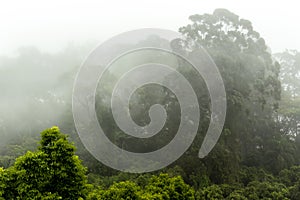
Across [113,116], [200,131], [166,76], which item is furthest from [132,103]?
[200,131]

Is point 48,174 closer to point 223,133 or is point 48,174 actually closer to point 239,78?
point 223,133

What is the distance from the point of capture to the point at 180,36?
70.0ft

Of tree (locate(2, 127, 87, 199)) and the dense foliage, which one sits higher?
the dense foliage

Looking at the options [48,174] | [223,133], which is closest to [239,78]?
[223,133]

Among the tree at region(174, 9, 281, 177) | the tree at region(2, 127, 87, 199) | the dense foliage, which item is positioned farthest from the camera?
the tree at region(174, 9, 281, 177)

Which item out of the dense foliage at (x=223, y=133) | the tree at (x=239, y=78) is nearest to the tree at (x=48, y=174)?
the dense foliage at (x=223, y=133)

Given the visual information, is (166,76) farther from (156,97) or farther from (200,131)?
(200,131)

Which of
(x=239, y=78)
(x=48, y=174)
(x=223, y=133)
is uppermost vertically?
(x=239, y=78)

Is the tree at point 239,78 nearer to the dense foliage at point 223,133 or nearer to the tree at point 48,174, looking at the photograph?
the dense foliage at point 223,133

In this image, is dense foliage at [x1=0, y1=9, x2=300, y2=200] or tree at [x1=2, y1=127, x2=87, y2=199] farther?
dense foliage at [x1=0, y1=9, x2=300, y2=200]

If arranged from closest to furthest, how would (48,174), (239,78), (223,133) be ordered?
(48,174), (223,133), (239,78)

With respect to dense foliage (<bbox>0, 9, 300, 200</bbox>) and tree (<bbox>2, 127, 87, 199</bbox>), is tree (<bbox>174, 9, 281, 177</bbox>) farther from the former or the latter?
tree (<bbox>2, 127, 87, 199</bbox>)

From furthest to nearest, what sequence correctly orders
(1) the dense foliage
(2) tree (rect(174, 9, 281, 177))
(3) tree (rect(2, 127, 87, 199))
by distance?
(2) tree (rect(174, 9, 281, 177)) → (1) the dense foliage → (3) tree (rect(2, 127, 87, 199))

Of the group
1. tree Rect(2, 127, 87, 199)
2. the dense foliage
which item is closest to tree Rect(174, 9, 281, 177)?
the dense foliage
